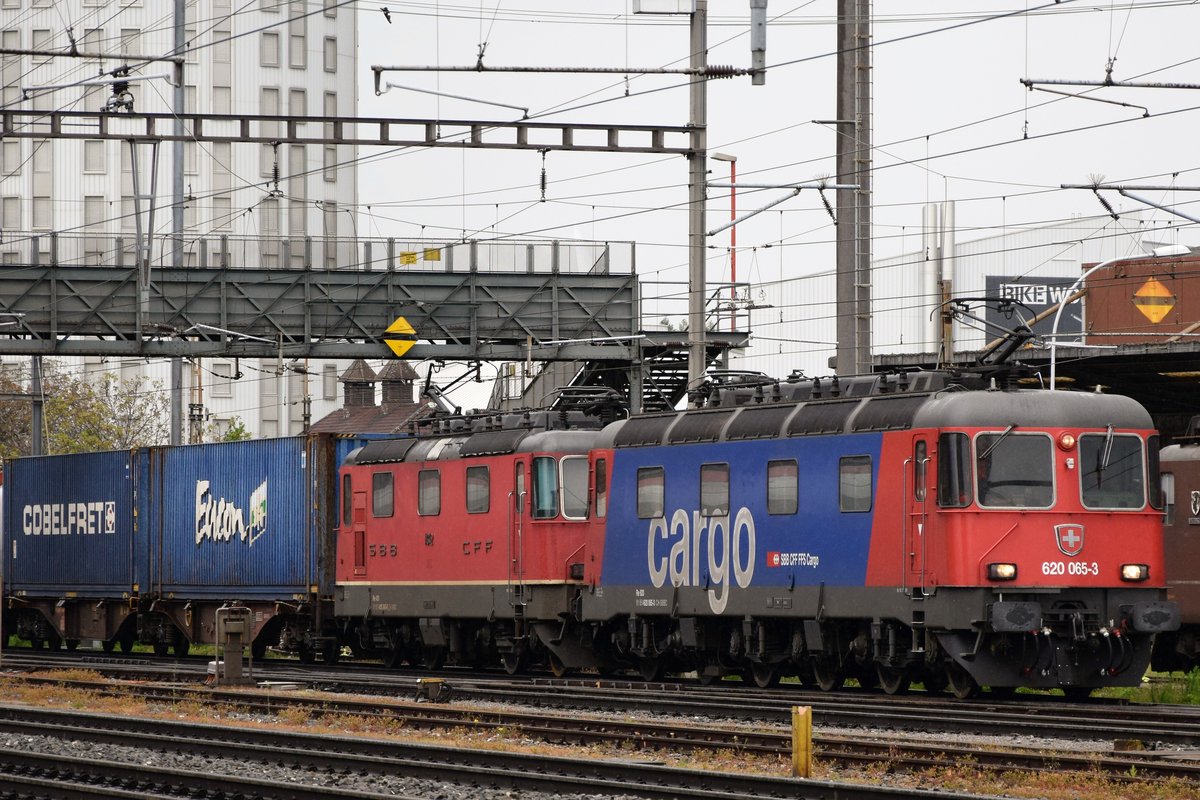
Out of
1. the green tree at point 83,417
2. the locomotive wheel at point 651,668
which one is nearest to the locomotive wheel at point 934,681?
the locomotive wheel at point 651,668

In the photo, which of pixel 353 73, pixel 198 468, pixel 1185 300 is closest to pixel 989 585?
pixel 198 468

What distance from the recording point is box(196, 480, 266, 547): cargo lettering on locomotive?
34.4 m

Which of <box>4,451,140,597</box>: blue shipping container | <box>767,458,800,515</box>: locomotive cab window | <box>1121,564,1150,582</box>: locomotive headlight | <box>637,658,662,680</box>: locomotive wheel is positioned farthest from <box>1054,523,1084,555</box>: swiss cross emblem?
<box>4,451,140,597</box>: blue shipping container

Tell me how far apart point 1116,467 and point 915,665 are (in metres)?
3.31

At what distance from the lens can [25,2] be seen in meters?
98.2

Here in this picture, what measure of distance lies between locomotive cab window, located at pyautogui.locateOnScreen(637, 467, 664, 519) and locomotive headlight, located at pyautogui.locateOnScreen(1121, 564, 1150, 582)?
6.86 meters

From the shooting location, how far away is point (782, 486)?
24.1m

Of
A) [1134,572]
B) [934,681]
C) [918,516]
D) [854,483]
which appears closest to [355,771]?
[918,516]

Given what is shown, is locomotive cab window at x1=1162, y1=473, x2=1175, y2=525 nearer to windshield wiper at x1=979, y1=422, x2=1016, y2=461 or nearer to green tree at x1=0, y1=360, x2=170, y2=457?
windshield wiper at x1=979, y1=422, x2=1016, y2=461

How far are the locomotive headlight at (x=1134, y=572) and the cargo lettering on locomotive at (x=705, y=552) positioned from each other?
4.91m

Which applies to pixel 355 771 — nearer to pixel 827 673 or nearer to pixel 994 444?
pixel 994 444

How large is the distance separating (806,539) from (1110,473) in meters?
3.79

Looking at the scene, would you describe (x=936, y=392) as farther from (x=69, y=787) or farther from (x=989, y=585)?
(x=69, y=787)


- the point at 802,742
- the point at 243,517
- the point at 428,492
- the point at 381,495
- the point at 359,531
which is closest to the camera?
the point at 802,742
